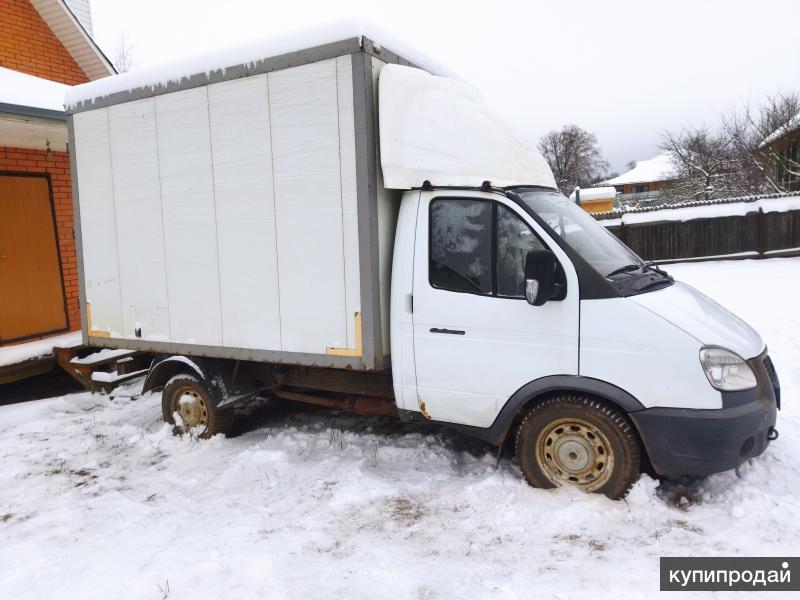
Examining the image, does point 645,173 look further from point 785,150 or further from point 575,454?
point 575,454

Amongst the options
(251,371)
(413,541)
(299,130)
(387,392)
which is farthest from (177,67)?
(413,541)

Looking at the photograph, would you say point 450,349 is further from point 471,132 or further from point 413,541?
point 471,132

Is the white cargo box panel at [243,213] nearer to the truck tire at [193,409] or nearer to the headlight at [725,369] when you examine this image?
the truck tire at [193,409]

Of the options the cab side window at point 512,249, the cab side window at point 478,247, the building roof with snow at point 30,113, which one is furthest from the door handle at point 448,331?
the building roof with snow at point 30,113

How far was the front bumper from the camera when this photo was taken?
3537mm

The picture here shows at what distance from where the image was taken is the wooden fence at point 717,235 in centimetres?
1562

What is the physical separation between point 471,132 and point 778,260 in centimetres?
1363

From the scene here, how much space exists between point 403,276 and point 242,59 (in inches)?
86.1

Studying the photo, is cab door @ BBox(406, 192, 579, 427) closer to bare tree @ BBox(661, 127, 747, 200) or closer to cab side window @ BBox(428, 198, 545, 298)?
cab side window @ BBox(428, 198, 545, 298)

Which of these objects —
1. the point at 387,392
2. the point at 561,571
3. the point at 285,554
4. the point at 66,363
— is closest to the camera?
the point at 561,571

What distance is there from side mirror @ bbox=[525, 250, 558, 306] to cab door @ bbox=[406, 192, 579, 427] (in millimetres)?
140

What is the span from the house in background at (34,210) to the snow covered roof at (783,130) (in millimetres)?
25258

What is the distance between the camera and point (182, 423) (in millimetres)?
5750

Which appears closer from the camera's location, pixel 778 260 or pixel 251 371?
pixel 251 371
